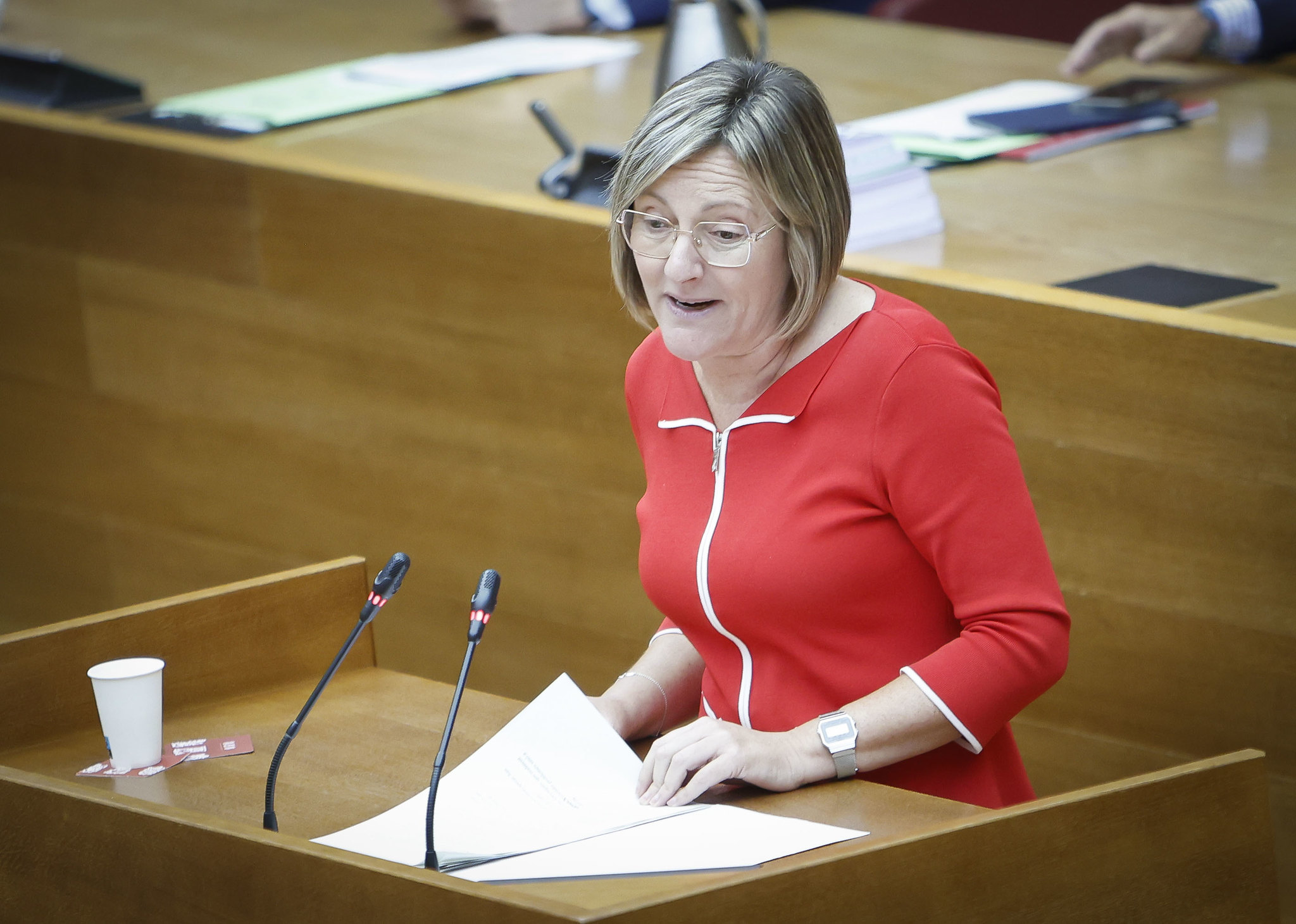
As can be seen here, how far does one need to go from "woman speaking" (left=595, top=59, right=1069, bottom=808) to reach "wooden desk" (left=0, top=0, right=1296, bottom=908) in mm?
571

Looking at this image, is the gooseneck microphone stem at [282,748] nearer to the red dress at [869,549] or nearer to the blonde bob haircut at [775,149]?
the red dress at [869,549]

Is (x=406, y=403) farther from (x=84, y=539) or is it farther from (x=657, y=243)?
(x=657, y=243)

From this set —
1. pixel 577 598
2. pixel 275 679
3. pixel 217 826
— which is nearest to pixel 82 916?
pixel 217 826

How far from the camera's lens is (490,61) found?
133 inches

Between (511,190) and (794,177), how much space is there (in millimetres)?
1182

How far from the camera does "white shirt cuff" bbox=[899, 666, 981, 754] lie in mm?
1412

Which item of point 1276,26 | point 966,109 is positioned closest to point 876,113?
point 966,109

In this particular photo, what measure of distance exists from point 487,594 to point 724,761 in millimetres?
233

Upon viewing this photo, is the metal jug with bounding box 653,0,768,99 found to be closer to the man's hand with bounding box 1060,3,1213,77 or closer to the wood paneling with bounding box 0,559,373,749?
the man's hand with bounding box 1060,3,1213,77

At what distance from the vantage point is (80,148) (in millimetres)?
2879

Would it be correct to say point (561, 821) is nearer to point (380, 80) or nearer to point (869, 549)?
point (869, 549)

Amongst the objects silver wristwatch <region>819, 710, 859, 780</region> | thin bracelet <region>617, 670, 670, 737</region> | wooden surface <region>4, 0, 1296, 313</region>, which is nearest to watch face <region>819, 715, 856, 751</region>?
silver wristwatch <region>819, 710, 859, 780</region>

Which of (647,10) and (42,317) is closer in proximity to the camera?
(42,317)

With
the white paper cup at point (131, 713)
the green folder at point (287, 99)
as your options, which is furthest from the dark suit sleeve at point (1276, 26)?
the white paper cup at point (131, 713)
